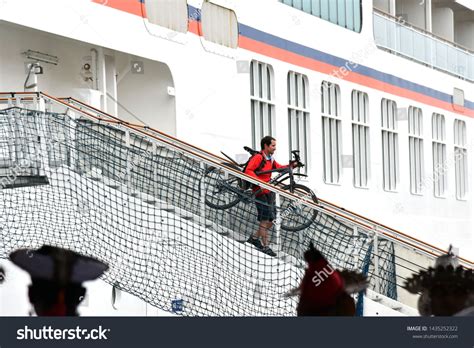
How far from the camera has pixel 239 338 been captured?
24.6 feet

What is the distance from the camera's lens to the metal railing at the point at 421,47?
18484mm

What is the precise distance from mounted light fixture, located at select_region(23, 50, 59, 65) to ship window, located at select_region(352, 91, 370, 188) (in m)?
6.35

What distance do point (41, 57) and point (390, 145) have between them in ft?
27.6

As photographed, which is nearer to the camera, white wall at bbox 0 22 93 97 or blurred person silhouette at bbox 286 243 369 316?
blurred person silhouette at bbox 286 243 369 316

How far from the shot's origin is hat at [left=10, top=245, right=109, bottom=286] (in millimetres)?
8438

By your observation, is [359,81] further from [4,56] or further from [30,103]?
[30,103]

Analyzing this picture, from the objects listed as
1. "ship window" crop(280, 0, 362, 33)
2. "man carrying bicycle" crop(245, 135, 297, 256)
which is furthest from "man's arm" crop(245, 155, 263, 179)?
"ship window" crop(280, 0, 362, 33)

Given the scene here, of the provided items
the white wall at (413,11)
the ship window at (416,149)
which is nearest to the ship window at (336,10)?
the ship window at (416,149)

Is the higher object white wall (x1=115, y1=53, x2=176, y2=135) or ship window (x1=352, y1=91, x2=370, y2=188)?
ship window (x1=352, y1=91, x2=370, y2=188)

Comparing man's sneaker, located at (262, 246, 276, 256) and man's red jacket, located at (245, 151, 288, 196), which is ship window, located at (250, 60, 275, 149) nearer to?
man's red jacket, located at (245, 151, 288, 196)

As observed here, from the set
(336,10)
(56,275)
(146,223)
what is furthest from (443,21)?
(56,275)

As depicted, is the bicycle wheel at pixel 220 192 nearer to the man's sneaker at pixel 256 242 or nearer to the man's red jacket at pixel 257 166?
the man's sneaker at pixel 256 242

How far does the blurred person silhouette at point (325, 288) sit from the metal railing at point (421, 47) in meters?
8.89

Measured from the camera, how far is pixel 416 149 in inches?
770
